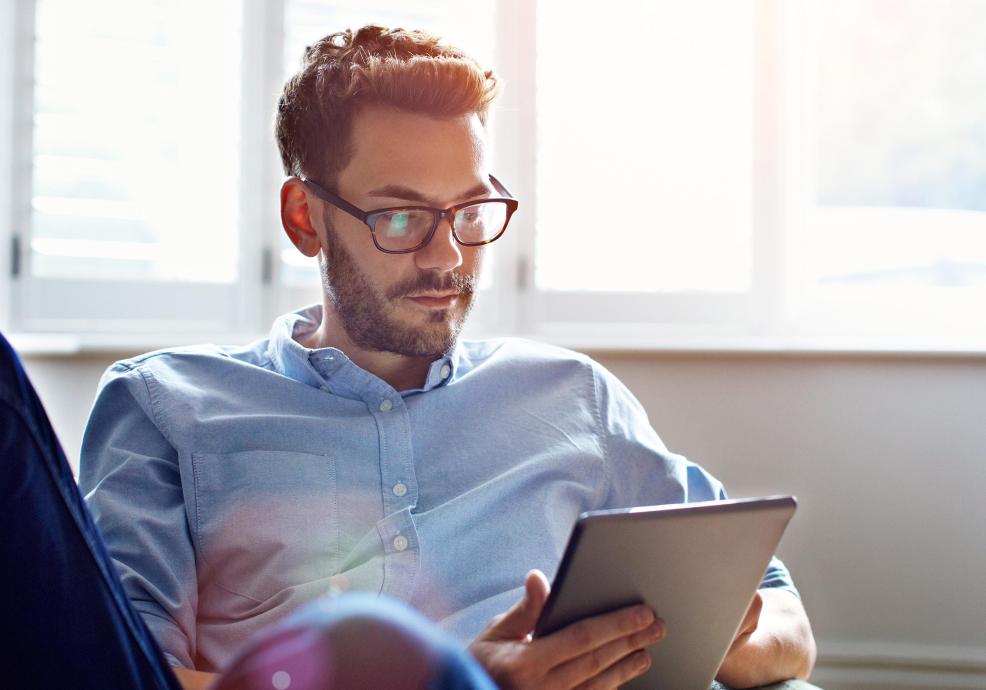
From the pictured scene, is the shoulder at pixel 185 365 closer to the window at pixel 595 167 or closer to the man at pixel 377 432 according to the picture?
the man at pixel 377 432

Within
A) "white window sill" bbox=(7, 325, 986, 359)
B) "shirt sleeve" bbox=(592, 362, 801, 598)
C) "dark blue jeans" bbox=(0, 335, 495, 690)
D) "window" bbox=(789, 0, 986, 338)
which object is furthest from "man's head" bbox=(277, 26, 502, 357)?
"window" bbox=(789, 0, 986, 338)

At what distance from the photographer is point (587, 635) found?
835 millimetres

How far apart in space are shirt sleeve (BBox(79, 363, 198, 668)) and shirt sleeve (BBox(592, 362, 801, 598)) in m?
0.53

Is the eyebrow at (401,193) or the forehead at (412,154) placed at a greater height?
the forehead at (412,154)

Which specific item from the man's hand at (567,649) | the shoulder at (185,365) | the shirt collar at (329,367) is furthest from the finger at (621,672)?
the shoulder at (185,365)

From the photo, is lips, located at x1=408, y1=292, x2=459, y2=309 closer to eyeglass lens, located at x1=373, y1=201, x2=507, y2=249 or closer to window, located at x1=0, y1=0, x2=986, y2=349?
eyeglass lens, located at x1=373, y1=201, x2=507, y2=249

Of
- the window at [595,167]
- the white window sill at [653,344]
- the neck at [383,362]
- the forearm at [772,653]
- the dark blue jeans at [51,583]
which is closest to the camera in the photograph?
the dark blue jeans at [51,583]

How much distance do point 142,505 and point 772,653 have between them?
726 mm

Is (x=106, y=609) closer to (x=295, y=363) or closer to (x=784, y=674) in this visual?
(x=295, y=363)

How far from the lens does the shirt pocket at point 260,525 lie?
45.2 inches

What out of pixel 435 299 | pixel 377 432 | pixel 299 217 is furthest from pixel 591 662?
pixel 299 217

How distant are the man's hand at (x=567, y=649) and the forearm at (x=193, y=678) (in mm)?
279

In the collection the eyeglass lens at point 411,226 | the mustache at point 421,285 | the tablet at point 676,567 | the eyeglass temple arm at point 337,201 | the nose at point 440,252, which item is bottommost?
the tablet at point 676,567

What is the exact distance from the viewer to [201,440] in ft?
3.86
